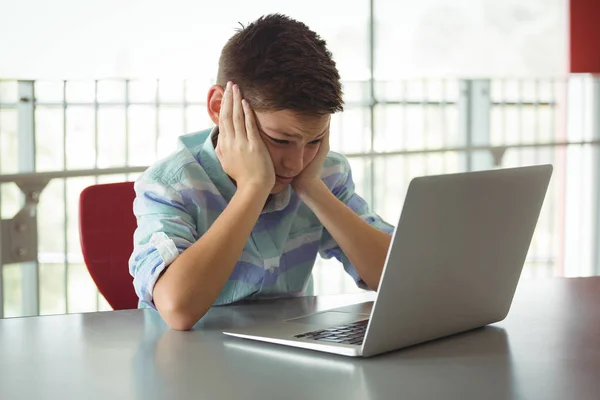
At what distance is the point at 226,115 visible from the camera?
4.93 feet

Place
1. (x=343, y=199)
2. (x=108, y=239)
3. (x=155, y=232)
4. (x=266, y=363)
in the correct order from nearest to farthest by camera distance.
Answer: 1. (x=266, y=363)
2. (x=155, y=232)
3. (x=108, y=239)
4. (x=343, y=199)

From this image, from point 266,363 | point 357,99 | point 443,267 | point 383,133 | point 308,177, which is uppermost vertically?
point 357,99

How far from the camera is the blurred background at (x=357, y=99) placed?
4.31 metres

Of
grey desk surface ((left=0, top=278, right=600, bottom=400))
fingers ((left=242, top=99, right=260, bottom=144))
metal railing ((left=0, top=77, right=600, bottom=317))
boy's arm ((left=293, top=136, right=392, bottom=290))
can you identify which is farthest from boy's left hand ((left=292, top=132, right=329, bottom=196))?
metal railing ((left=0, top=77, right=600, bottom=317))

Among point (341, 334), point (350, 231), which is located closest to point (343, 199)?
point (350, 231)

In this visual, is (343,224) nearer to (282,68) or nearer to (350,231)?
(350,231)

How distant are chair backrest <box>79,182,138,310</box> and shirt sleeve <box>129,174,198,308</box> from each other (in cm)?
8

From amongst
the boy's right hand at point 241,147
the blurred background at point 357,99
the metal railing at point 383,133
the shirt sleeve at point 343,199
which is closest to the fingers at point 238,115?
the boy's right hand at point 241,147

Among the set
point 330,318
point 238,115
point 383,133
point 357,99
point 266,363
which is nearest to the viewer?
point 266,363

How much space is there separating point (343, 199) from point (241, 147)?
1.10 feet

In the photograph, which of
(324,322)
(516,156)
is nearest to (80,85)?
(516,156)

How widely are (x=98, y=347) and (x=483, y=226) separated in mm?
489

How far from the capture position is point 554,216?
5613 millimetres

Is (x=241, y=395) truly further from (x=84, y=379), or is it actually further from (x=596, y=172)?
(x=596, y=172)
